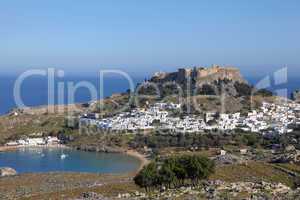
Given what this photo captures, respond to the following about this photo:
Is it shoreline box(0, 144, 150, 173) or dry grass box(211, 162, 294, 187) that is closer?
dry grass box(211, 162, 294, 187)

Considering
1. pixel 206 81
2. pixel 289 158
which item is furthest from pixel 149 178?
pixel 206 81

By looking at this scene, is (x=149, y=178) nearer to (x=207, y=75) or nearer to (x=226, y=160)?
(x=226, y=160)

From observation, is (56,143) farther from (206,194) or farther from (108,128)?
(206,194)

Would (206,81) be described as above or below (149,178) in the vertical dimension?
above

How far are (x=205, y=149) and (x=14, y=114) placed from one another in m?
39.8

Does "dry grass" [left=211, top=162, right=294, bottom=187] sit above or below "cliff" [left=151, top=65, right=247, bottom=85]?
below

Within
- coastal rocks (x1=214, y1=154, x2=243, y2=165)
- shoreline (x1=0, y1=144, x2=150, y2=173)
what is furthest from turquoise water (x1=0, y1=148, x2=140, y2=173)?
coastal rocks (x1=214, y1=154, x2=243, y2=165)

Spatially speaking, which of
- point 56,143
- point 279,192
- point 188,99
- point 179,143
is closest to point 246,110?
point 188,99

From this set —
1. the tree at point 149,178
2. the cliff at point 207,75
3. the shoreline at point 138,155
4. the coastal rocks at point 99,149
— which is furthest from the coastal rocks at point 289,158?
the cliff at point 207,75

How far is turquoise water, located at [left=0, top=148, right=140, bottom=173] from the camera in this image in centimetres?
5578

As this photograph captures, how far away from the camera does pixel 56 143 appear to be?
70.1 meters

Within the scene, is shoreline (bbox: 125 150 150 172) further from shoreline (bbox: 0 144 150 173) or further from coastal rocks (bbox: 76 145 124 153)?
coastal rocks (bbox: 76 145 124 153)

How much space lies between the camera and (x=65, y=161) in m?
60.0

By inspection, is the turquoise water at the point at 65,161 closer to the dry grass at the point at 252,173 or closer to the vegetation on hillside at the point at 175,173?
the dry grass at the point at 252,173
